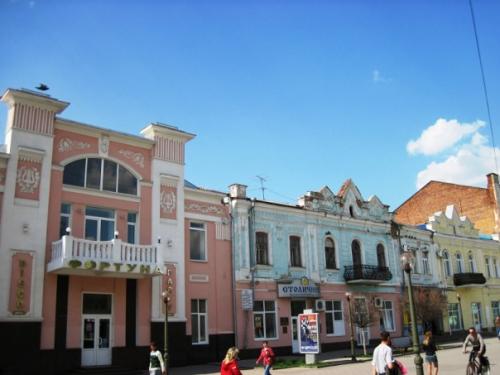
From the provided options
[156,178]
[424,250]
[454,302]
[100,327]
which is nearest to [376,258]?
[424,250]

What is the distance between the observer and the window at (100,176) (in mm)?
21766

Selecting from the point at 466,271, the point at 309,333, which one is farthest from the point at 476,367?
the point at 466,271

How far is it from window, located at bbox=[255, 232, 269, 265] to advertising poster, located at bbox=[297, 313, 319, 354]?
509 centimetres

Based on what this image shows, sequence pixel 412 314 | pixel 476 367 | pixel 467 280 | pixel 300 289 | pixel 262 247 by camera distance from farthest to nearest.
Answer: pixel 467 280
pixel 300 289
pixel 262 247
pixel 412 314
pixel 476 367

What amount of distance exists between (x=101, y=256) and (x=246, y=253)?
8600 millimetres

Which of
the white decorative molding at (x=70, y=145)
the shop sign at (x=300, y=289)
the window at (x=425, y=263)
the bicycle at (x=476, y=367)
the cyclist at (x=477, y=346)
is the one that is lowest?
the bicycle at (x=476, y=367)

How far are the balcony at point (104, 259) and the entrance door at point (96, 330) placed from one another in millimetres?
1328

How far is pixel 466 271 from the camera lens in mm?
40219

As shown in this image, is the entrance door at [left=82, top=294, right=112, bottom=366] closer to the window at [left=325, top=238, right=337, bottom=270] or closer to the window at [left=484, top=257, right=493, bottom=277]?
the window at [left=325, top=238, right=337, bottom=270]

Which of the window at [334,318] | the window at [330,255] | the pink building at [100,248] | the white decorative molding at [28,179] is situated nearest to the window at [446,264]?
the window at [330,255]

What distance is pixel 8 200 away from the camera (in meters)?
19.6

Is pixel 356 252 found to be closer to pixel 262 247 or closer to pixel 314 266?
pixel 314 266

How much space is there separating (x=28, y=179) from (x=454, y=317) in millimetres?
30738

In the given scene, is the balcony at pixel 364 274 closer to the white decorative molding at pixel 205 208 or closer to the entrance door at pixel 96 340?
the white decorative molding at pixel 205 208
